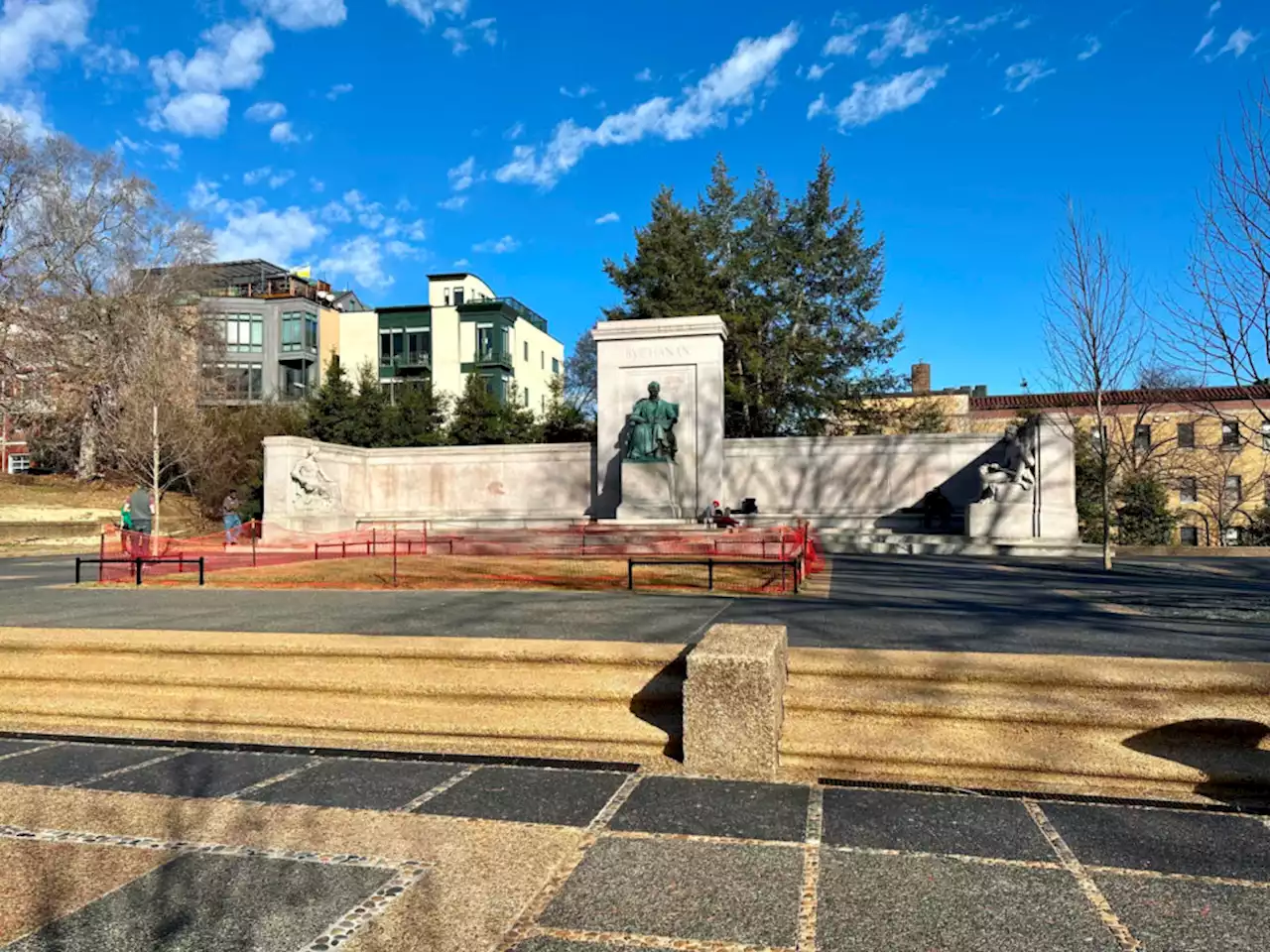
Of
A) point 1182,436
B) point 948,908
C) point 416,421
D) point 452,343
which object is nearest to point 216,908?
point 948,908

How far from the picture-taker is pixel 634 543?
65.0ft

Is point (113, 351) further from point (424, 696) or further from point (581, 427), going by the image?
point (424, 696)

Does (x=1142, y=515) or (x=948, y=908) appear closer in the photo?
(x=948, y=908)

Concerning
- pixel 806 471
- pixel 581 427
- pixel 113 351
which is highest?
pixel 113 351

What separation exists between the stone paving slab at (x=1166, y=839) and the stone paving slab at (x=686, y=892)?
4.29ft

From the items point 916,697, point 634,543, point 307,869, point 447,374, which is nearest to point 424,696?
point 307,869

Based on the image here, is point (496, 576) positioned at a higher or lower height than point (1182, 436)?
lower

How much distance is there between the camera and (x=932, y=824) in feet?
12.2

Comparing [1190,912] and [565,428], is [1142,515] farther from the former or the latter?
[1190,912]

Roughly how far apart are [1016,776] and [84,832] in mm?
4574

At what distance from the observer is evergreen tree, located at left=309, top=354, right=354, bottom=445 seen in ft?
127

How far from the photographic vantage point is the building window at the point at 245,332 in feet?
183

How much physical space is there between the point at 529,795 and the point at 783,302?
37856 millimetres

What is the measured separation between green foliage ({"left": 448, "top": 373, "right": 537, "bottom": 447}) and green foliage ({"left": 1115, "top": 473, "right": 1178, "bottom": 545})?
87.0 feet
